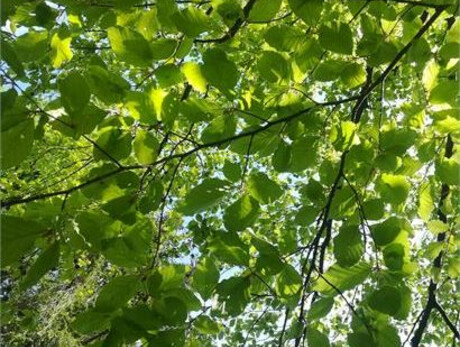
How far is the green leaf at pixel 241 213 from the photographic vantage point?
1.32 m

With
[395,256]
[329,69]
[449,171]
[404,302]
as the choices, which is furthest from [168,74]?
[449,171]

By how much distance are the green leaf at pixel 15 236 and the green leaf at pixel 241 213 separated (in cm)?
48

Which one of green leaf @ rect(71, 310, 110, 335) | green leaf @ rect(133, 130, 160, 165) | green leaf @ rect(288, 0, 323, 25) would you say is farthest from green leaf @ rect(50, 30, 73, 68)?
green leaf @ rect(71, 310, 110, 335)

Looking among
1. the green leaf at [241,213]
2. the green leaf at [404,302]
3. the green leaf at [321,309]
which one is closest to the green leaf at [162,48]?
the green leaf at [241,213]

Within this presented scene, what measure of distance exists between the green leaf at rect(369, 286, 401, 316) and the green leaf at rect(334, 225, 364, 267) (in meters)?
0.10

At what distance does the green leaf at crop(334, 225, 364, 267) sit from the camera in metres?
1.25

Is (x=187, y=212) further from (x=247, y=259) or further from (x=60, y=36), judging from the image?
(x=60, y=36)

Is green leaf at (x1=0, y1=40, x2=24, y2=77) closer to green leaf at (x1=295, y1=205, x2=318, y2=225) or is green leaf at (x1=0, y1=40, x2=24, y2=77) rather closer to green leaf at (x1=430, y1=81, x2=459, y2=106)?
green leaf at (x1=295, y1=205, x2=318, y2=225)

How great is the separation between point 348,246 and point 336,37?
1.77 feet

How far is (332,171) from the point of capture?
5.51 feet

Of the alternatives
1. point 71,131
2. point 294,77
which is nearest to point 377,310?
point 294,77

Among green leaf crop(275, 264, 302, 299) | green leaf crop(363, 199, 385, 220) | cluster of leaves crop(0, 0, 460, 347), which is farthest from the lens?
green leaf crop(363, 199, 385, 220)

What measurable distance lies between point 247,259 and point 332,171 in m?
0.55

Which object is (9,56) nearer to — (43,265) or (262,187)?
(43,265)
